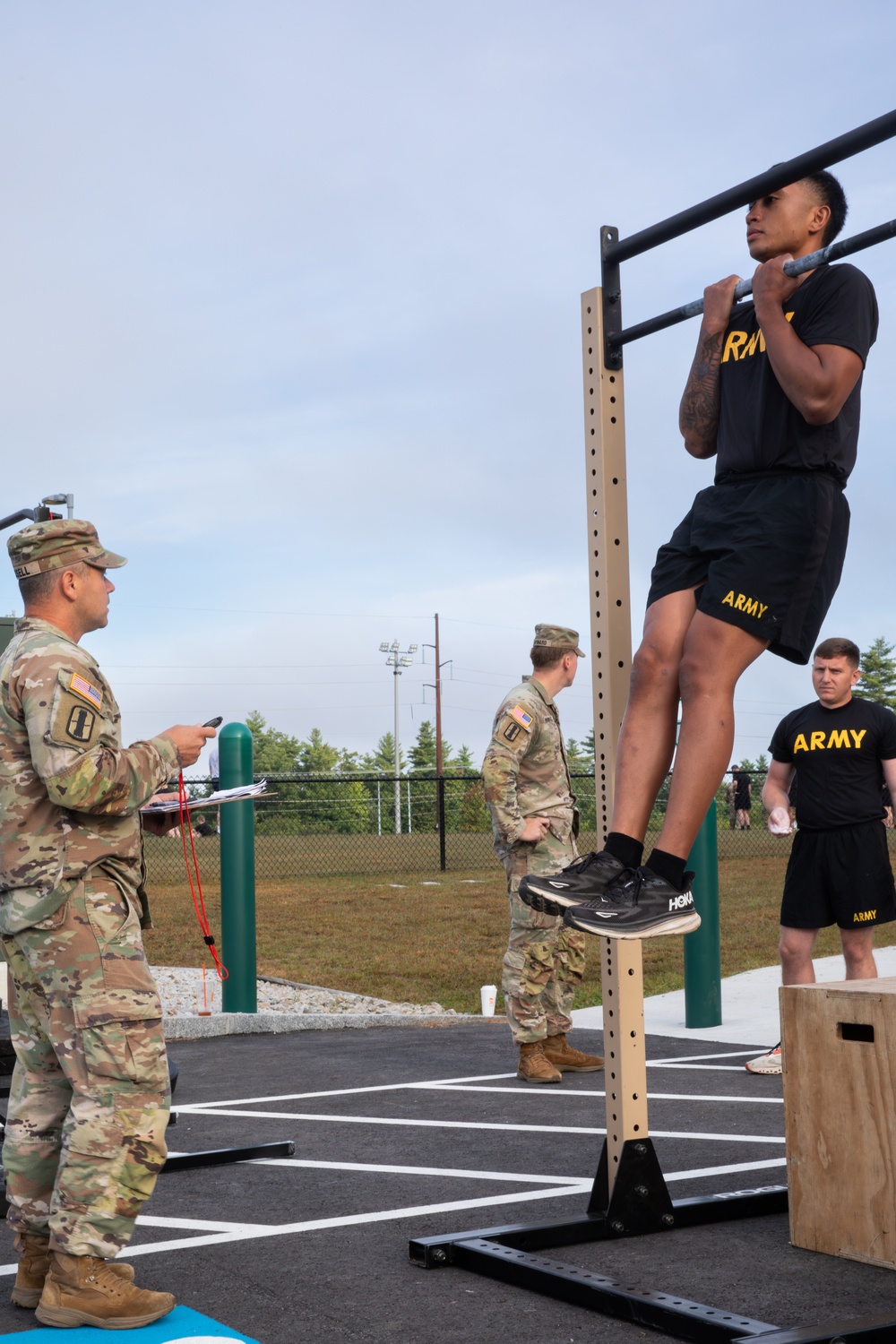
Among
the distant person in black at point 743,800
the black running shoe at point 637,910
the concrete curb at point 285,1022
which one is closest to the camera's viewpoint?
the black running shoe at point 637,910

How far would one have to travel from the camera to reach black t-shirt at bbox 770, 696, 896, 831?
676 centimetres

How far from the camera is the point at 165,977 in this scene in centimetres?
1219

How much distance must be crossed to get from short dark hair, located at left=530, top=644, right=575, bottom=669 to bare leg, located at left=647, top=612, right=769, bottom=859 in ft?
12.9

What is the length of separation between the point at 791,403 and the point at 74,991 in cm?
239

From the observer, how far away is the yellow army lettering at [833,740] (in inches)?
267

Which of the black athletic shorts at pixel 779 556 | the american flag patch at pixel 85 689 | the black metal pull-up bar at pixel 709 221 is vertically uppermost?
the black metal pull-up bar at pixel 709 221

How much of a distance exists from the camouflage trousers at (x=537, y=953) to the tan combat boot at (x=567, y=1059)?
0.21 metres

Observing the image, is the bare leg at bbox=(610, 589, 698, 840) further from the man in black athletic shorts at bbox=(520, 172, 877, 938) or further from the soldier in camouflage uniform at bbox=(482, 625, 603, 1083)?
the soldier in camouflage uniform at bbox=(482, 625, 603, 1083)

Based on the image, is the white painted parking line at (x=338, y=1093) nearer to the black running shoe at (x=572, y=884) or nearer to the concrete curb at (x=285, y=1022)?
the concrete curb at (x=285, y=1022)

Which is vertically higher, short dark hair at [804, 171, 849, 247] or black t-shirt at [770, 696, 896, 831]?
short dark hair at [804, 171, 849, 247]

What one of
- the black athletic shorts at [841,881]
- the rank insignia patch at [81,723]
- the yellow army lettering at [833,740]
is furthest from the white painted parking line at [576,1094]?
the rank insignia patch at [81,723]

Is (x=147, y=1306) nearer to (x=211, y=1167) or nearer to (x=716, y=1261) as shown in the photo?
(x=716, y=1261)

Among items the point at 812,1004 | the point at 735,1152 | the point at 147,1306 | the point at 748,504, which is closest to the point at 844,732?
the point at 735,1152

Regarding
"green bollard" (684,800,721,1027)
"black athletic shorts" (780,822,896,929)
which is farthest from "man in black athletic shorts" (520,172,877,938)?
"green bollard" (684,800,721,1027)
